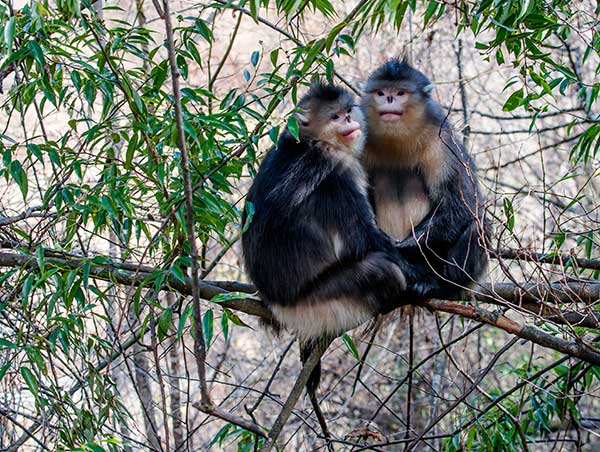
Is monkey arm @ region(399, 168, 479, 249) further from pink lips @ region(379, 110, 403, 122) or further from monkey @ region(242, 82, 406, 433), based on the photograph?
pink lips @ region(379, 110, 403, 122)

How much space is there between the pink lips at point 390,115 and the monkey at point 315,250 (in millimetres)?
492

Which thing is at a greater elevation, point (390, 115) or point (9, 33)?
point (390, 115)

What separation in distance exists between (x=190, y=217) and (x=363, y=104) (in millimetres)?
1739

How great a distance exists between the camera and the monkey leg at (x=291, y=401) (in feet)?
8.32

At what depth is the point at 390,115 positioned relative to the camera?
11.6 ft

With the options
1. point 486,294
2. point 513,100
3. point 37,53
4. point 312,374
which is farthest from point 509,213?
point 37,53

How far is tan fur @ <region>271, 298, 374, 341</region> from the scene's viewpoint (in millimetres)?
3047

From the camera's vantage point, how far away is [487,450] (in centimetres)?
333

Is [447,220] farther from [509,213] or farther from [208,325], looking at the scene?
[208,325]

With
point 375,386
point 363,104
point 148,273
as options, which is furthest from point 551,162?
point 148,273

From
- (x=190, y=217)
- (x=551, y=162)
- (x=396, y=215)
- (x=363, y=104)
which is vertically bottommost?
(x=190, y=217)

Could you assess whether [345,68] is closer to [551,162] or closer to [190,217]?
[551,162]

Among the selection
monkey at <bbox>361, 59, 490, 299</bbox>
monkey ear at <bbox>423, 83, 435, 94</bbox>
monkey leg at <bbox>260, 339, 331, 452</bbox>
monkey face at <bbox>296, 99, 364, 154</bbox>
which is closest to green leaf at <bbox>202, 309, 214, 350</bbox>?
monkey leg at <bbox>260, 339, 331, 452</bbox>

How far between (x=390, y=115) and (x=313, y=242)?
81cm
